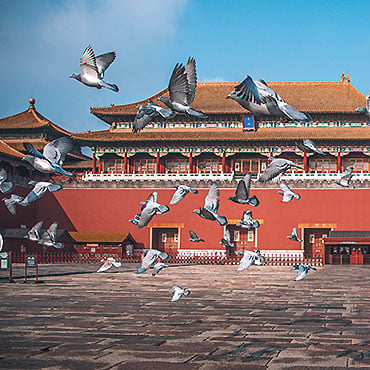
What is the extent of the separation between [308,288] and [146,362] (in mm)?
11926

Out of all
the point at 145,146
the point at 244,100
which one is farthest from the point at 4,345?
the point at 145,146

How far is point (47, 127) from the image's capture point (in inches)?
1735

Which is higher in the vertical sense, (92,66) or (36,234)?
(92,66)

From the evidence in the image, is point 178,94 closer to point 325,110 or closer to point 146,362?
point 146,362

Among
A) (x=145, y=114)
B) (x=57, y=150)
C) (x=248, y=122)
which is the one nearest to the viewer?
Result: (x=145, y=114)

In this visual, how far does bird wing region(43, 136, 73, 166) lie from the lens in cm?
776

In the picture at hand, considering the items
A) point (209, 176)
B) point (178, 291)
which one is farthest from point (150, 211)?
point (209, 176)

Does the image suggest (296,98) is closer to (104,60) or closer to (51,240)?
(51,240)

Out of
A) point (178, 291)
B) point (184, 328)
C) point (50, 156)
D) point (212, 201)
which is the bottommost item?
point (184, 328)

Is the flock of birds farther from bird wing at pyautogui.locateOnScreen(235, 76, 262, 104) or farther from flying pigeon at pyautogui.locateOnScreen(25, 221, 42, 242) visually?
flying pigeon at pyautogui.locateOnScreen(25, 221, 42, 242)

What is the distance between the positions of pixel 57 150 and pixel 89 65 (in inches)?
73.7

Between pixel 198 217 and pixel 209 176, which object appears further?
pixel 209 176

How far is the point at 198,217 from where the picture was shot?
39.4m

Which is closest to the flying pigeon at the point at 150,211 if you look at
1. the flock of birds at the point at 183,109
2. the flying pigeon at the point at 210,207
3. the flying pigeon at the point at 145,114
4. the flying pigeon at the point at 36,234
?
the flock of birds at the point at 183,109
